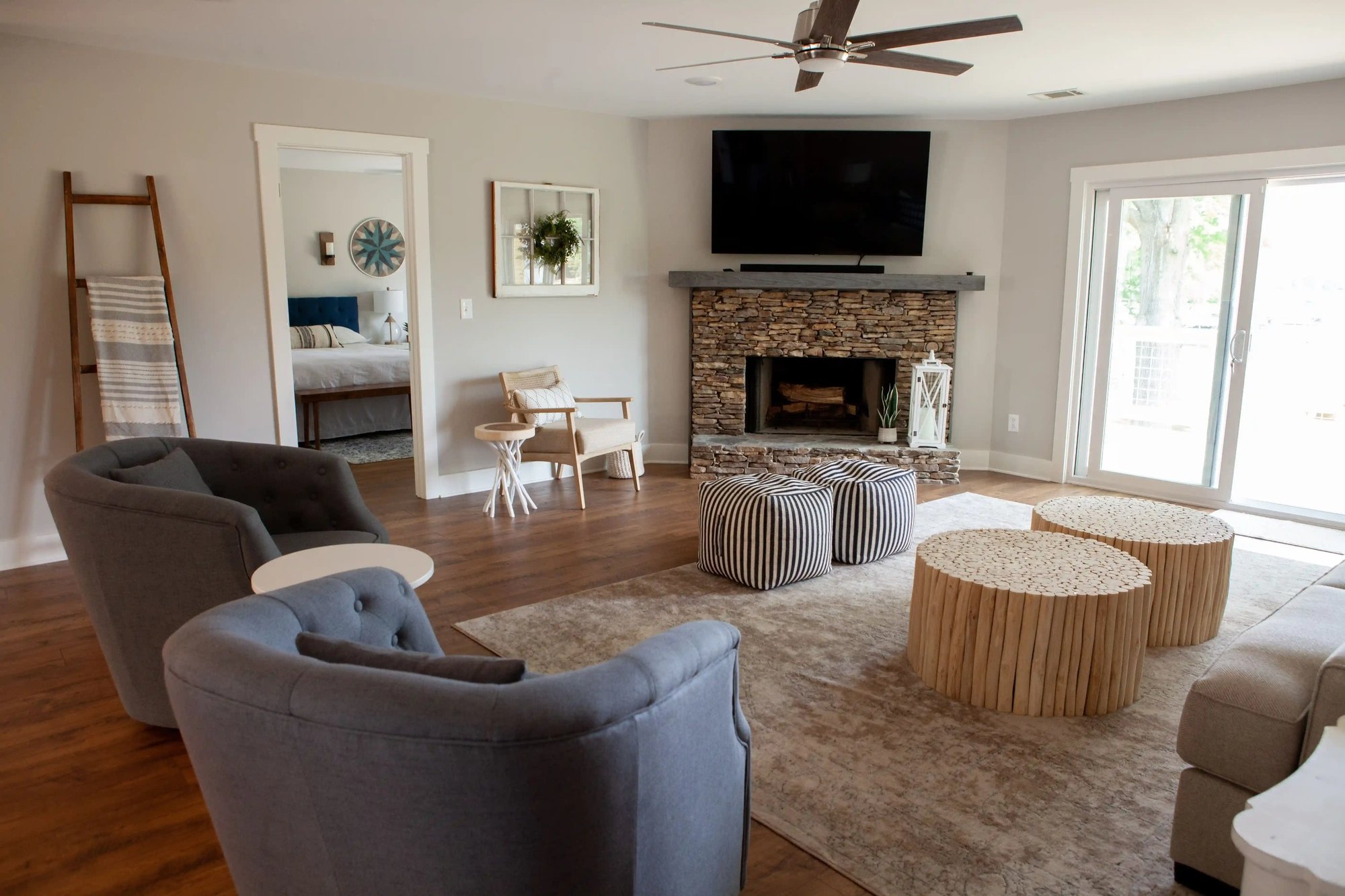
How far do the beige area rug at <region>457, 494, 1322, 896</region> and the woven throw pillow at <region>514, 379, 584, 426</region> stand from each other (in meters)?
1.96

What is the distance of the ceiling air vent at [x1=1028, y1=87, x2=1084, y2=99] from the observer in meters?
5.26

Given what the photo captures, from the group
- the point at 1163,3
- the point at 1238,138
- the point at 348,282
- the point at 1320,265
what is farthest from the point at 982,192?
the point at 348,282

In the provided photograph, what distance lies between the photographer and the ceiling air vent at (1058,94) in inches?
207

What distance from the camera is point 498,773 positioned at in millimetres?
1293

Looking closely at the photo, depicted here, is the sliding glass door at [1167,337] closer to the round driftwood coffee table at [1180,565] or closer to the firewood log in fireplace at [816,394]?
the firewood log in fireplace at [816,394]

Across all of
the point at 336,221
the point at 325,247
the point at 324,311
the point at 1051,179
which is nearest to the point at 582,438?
the point at 1051,179

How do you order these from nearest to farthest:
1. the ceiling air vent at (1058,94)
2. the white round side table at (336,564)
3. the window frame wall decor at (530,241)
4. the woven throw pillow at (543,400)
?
the white round side table at (336,564), the ceiling air vent at (1058,94), the woven throw pillow at (543,400), the window frame wall decor at (530,241)

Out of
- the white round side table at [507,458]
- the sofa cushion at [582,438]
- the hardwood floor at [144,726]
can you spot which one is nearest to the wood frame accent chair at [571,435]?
the sofa cushion at [582,438]

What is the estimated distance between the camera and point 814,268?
6.54 metres

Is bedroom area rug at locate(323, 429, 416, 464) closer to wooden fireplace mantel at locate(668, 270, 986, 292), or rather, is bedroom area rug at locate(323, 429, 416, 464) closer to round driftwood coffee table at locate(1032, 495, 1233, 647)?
wooden fireplace mantel at locate(668, 270, 986, 292)

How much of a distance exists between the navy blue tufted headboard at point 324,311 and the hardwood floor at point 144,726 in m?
3.97

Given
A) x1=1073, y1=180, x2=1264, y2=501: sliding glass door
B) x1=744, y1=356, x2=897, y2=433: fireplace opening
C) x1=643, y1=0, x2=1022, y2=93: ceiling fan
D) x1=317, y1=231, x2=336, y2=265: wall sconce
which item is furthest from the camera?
x1=317, y1=231, x2=336, y2=265: wall sconce

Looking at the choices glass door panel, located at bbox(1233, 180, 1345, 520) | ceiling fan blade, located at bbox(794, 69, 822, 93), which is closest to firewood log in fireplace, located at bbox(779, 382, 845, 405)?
glass door panel, located at bbox(1233, 180, 1345, 520)

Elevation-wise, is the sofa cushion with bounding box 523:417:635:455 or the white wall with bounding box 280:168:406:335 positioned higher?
the white wall with bounding box 280:168:406:335
